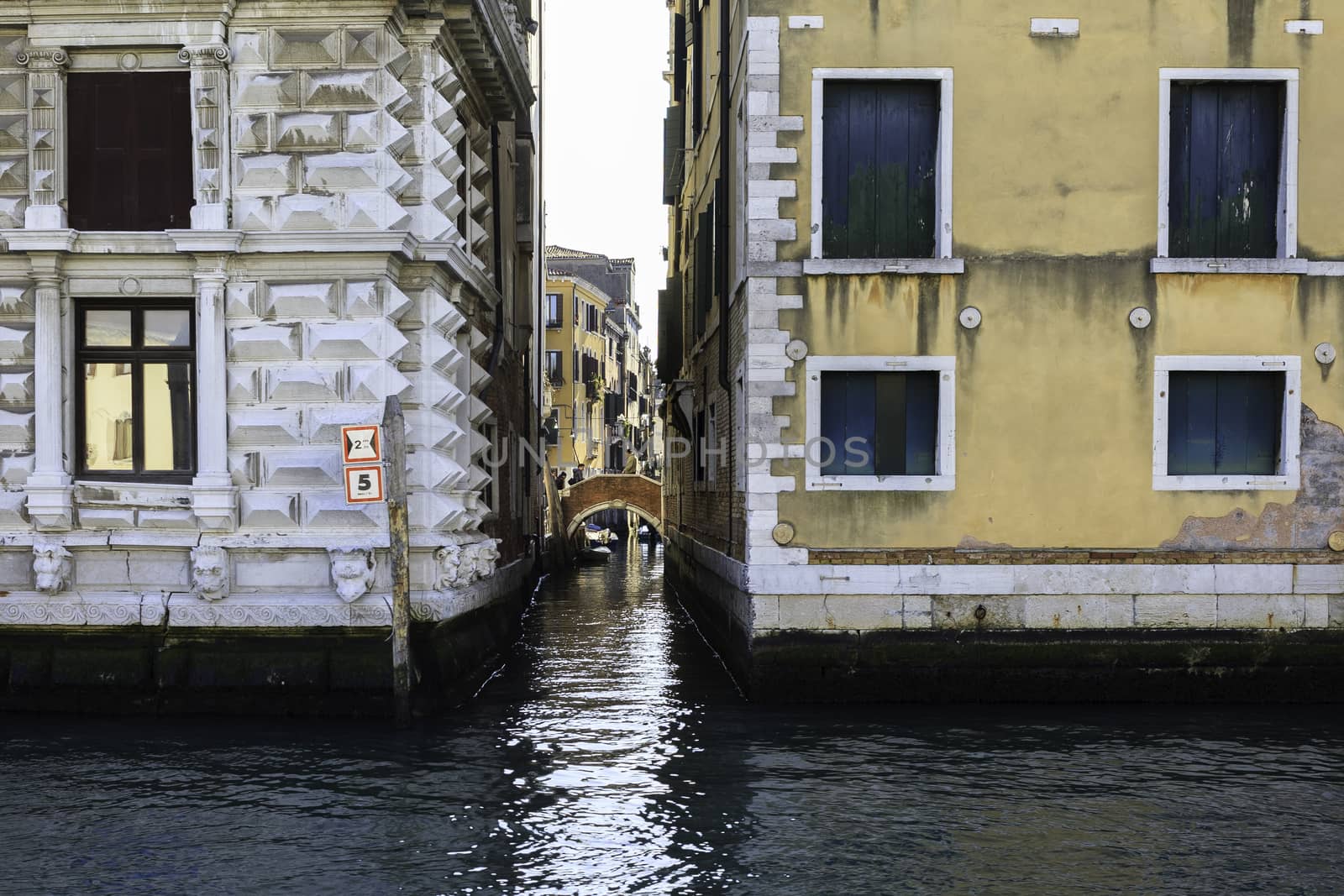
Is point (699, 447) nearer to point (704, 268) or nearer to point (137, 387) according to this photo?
point (704, 268)

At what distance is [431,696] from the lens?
11172mm

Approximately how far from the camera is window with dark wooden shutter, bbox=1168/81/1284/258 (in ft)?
39.7

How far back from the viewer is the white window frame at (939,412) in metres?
11.9

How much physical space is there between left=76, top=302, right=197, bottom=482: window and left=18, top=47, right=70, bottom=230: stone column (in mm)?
954

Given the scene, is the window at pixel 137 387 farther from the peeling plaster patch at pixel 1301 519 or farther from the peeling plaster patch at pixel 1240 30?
the peeling plaster patch at pixel 1240 30

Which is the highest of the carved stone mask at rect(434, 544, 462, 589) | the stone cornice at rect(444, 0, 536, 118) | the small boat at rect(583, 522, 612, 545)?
the stone cornice at rect(444, 0, 536, 118)

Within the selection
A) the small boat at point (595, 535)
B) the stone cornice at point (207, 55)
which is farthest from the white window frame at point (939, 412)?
the small boat at point (595, 535)

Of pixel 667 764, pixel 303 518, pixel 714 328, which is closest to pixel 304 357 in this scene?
pixel 303 518

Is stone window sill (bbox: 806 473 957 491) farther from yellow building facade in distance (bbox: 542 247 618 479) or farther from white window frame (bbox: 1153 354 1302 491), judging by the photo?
yellow building facade in distance (bbox: 542 247 618 479)

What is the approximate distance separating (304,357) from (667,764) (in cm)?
458

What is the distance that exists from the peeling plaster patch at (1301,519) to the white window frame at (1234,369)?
11cm

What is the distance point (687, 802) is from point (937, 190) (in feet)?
20.7

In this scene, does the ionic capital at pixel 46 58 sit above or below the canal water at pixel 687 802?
above

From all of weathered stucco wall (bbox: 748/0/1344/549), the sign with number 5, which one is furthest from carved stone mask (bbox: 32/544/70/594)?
weathered stucco wall (bbox: 748/0/1344/549)
